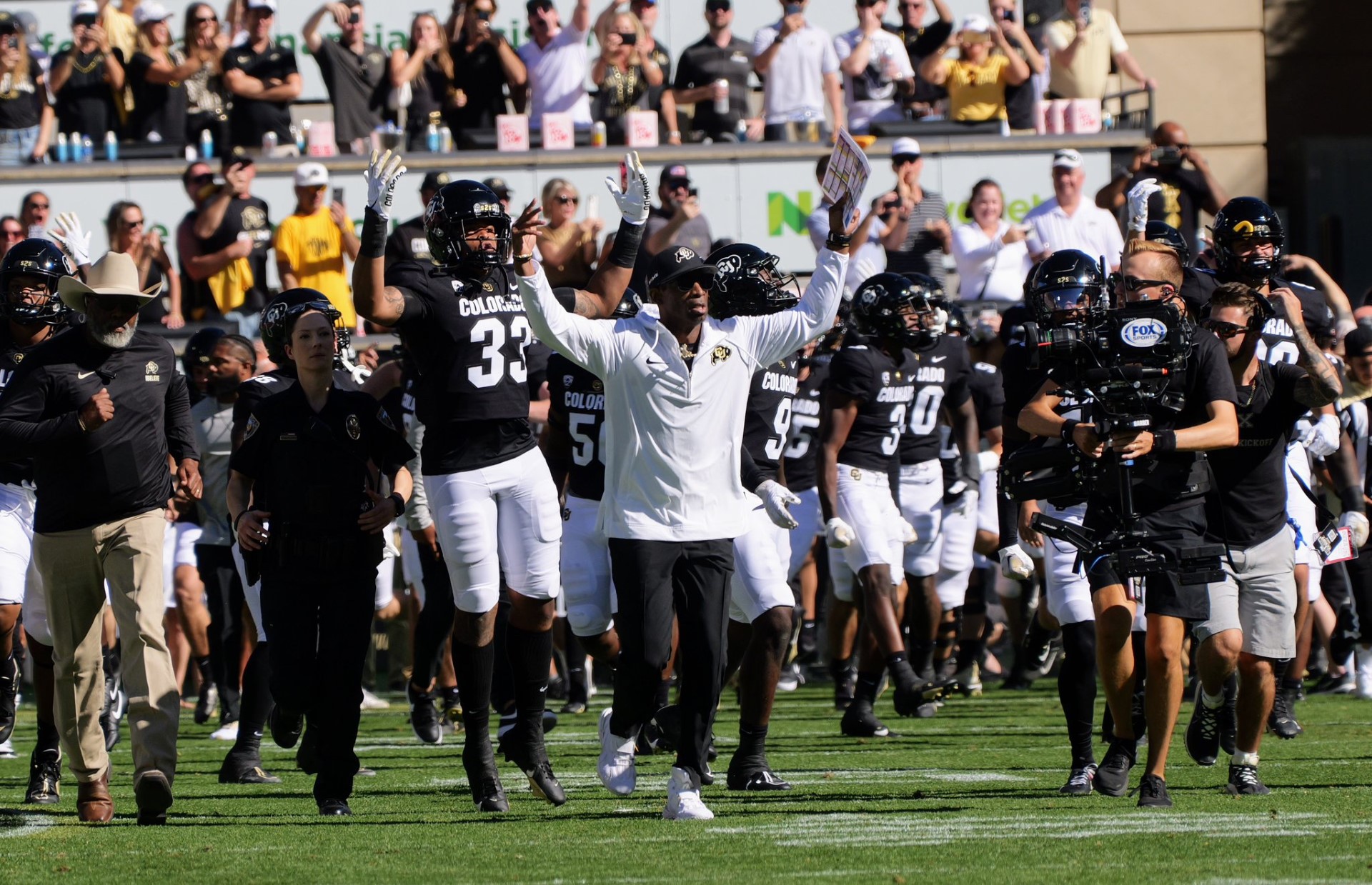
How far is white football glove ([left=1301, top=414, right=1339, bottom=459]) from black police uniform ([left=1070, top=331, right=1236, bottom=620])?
3421 millimetres

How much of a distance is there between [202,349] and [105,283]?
3.41 metres

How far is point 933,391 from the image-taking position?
444 inches

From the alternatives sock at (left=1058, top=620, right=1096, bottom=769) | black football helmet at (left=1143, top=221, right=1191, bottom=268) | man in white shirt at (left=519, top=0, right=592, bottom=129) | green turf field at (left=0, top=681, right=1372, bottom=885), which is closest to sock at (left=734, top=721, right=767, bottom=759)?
green turf field at (left=0, top=681, right=1372, bottom=885)

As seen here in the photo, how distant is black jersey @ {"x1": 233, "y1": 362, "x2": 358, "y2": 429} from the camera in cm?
862

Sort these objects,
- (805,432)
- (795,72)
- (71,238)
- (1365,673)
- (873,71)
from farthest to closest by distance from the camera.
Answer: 1. (873,71)
2. (795,72)
3. (805,432)
4. (1365,673)
5. (71,238)

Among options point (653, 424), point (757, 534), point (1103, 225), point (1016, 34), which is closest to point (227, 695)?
point (757, 534)

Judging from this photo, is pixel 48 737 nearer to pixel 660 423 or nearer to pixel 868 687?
pixel 660 423

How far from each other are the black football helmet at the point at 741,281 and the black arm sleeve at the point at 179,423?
2166 millimetres

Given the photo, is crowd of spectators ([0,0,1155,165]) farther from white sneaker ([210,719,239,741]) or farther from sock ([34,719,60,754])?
sock ([34,719,60,754])

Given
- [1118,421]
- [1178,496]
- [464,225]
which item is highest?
[464,225]

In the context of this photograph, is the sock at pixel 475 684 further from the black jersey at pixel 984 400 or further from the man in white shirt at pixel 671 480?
the black jersey at pixel 984 400

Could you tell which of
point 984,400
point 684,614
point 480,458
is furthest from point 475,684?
point 984,400

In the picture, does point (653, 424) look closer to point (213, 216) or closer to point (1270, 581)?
point (1270, 581)

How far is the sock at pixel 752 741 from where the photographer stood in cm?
806
